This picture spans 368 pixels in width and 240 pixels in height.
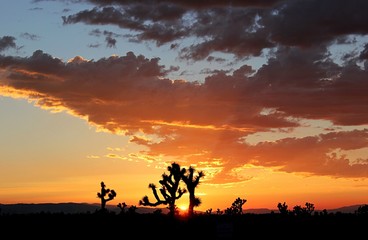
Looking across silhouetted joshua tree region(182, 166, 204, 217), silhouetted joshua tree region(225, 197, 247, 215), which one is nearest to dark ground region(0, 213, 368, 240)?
silhouetted joshua tree region(182, 166, 204, 217)

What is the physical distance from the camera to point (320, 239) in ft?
124

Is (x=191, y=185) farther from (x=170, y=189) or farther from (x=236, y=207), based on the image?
(x=236, y=207)

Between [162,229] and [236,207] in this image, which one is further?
[236,207]

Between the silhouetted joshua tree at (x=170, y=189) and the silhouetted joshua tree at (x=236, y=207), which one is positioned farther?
the silhouetted joshua tree at (x=236, y=207)

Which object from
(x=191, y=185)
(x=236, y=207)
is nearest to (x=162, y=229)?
(x=191, y=185)

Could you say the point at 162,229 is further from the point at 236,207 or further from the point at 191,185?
the point at 236,207

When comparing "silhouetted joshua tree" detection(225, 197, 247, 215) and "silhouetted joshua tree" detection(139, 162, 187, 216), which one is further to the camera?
"silhouetted joshua tree" detection(225, 197, 247, 215)

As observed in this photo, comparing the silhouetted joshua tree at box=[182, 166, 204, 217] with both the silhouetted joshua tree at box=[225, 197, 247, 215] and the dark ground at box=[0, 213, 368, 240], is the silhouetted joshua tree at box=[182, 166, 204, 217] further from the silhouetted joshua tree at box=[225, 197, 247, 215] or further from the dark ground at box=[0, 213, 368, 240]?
the silhouetted joshua tree at box=[225, 197, 247, 215]

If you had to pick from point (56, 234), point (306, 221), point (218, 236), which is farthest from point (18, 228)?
point (306, 221)

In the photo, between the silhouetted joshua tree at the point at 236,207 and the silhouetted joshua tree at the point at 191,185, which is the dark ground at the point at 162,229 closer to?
the silhouetted joshua tree at the point at 191,185

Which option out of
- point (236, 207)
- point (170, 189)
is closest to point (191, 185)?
point (170, 189)

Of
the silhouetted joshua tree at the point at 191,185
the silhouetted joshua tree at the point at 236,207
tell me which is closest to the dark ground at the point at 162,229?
the silhouetted joshua tree at the point at 191,185

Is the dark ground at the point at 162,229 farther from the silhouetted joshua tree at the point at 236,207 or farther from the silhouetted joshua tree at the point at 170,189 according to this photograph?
the silhouetted joshua tree at the point at 236,207

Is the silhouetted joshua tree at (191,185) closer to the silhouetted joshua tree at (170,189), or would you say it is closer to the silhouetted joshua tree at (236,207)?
the silhouetted joshua tree at (170,189)
